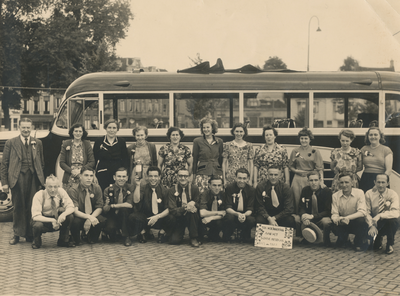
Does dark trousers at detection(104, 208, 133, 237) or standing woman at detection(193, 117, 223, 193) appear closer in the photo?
dark trousers at detection(104, 208, 133, 237)

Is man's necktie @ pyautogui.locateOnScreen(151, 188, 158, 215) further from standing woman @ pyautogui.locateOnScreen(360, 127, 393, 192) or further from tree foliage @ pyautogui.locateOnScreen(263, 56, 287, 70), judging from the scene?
tree foliage @ pyautogui.locateOnScreen(263, 56, 287, 70)

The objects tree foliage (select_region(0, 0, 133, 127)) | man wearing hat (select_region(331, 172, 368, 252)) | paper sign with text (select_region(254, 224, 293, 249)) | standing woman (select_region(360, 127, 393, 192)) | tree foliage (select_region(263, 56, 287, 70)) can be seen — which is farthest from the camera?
tree foliage (select_region(0, 0, 133, 127))

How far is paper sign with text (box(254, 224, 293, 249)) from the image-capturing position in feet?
22.6

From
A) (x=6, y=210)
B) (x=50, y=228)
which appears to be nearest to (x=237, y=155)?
(x=50, y=228)

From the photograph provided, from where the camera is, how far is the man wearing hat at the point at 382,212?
6645mm

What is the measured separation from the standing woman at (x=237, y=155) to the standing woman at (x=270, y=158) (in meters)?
0.13

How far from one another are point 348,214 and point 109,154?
381 cm

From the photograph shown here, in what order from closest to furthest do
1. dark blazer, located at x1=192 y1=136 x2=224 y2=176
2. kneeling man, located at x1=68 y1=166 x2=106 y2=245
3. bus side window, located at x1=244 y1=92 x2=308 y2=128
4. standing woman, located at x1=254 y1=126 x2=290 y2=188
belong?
1. kneeling man, located at x1=68 y1=166 x2=106 y2=245
2. standing woman, located at x1=254 y1=126 x2=290 y2=188
3. dark blazer, located at x1=192 y1=136 x2=224 y2=176
4. bus side window, located at x1=244 y1=92 x2=308 y2=128

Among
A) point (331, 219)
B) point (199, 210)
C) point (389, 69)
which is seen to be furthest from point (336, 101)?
point (199, 210)

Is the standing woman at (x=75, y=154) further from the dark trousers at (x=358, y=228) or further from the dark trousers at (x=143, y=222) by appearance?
the dark trousers at (x=358, y=228)

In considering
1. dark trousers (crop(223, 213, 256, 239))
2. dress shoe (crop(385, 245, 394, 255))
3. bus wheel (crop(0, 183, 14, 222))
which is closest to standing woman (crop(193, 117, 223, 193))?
dark trousers (crop(223, 213, 256, 239))

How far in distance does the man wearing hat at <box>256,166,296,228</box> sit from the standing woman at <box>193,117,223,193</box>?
0.81 meters

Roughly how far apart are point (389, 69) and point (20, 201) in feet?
23.8

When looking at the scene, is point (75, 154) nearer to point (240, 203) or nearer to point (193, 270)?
point (240, 203)
